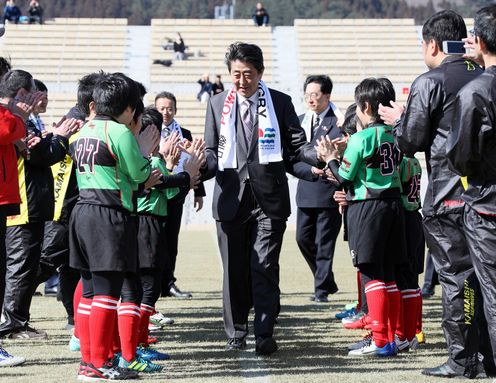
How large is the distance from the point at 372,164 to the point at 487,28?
2.01m

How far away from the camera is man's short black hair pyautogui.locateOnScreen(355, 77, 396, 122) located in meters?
6.66

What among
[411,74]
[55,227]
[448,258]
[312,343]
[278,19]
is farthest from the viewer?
[278,19]

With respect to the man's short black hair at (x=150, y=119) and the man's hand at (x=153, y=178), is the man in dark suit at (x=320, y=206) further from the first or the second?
the man's hand at (x=153, y=178)

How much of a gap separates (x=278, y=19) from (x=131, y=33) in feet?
125

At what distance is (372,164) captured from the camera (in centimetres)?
668

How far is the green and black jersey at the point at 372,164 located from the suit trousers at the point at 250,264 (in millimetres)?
664

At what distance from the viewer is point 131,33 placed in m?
40.8

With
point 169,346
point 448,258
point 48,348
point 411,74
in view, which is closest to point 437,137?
point 448,258

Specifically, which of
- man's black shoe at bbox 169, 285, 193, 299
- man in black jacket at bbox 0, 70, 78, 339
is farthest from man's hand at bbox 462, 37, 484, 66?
man's black shoe at bbox 169, 285, 193, 299

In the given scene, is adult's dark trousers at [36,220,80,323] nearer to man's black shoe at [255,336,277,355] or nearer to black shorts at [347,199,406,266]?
man's black shoe at [255,336,277,355]

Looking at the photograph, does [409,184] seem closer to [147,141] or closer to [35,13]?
[147,141]

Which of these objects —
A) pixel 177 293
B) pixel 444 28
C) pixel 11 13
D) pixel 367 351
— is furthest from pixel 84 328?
pixel 11 13

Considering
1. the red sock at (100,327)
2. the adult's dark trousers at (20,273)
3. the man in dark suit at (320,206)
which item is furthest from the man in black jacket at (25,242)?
the man in dark suit at (320,206)

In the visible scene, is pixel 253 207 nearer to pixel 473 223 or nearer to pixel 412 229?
pixel 412 229
